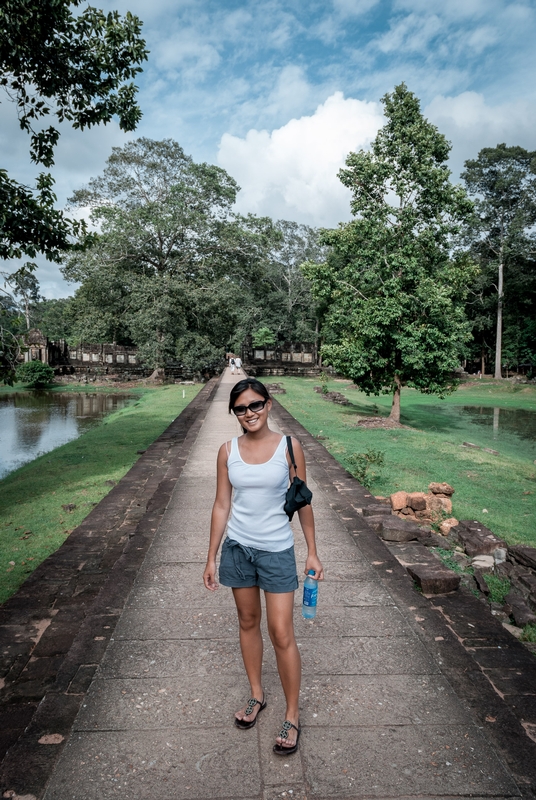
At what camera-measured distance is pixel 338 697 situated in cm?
282

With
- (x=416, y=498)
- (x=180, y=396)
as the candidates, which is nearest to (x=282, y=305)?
(x=180, y=396)

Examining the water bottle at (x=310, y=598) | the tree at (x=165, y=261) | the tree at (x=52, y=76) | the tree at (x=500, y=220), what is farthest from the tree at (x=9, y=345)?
the tree at (x=500, y=220)

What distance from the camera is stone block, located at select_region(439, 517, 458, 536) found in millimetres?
6402

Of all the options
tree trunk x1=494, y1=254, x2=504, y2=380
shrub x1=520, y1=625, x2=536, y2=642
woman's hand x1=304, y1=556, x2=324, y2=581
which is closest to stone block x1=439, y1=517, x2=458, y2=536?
shrub x1=520, y1=625, x2=536, y2=642

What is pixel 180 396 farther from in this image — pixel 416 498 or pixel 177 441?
pixel 416 498

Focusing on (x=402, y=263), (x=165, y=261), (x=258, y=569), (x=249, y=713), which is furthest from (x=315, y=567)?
(x=165, y=261)

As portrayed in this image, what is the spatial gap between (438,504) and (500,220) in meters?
33.0

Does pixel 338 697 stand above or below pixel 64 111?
below

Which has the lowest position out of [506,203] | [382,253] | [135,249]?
[382,253]

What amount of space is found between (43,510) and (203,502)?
230 cm

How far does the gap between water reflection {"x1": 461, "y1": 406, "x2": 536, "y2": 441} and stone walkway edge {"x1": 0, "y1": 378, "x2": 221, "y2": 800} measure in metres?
13.2

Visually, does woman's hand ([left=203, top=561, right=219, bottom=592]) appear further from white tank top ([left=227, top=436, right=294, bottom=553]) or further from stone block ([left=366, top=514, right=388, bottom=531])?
stone block ([left=366, top=514, right=388, bottom=531])

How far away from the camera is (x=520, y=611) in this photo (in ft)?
14.2

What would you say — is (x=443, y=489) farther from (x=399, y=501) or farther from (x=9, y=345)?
(x=9, y=345)
